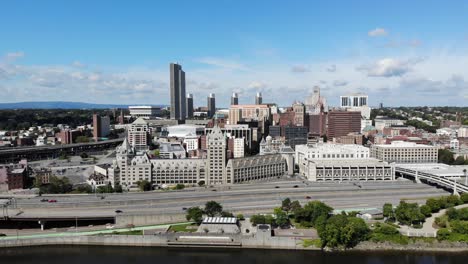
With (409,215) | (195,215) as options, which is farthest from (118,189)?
(409,215)

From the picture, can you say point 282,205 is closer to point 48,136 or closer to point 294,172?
point 294,172

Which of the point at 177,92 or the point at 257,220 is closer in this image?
the point at 257,220

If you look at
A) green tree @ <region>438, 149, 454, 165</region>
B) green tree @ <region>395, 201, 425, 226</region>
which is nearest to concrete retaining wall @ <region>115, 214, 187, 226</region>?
green tree @ <region>395, 201, 425, 226</region>

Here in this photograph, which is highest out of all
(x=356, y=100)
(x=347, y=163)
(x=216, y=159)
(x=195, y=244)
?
(x=356, y=100)

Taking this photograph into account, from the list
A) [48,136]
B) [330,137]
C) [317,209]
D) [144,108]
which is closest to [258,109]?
[330,137]

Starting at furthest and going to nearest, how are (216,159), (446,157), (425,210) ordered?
(446,157) → (216,159) → (425,210)

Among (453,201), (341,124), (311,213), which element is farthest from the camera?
(341,124)

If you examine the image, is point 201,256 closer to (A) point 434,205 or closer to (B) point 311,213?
(B) point 311,213

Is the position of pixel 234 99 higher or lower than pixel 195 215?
higher
